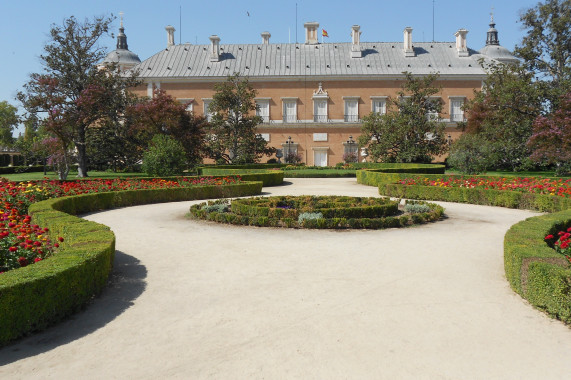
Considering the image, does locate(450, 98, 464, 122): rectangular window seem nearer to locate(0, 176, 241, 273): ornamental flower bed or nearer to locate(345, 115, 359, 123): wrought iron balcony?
locate(345, 115, 359, 123): wrought iron balcony

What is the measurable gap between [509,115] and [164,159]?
19.5m

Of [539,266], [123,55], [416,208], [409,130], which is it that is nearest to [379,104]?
[409,130]

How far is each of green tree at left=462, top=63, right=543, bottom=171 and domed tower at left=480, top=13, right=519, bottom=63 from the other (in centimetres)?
2275

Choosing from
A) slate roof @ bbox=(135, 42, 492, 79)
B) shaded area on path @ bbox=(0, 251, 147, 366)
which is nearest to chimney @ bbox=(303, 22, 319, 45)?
slate roof @ bbox=(135, 42, 492, 79)

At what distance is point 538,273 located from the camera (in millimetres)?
4855

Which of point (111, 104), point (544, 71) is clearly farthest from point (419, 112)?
point (111, 104)

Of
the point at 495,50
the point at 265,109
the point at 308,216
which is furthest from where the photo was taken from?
the point at 495,50

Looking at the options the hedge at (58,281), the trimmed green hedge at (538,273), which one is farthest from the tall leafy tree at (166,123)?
the trimmed green hedge at (538,273)

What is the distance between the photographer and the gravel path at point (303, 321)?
3689 mm

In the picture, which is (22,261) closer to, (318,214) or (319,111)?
(318,214)

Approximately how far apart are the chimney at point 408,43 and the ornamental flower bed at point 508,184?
30.5 m

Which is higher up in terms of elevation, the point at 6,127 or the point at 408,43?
the point at 408,43

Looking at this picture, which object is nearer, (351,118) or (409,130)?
(409,130)

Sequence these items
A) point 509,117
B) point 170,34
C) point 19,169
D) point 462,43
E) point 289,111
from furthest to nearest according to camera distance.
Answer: point 170,34 < point 462,43 < point 289,111 < point 19,169 < point 509,117
